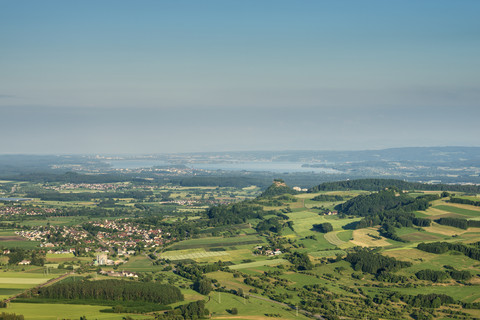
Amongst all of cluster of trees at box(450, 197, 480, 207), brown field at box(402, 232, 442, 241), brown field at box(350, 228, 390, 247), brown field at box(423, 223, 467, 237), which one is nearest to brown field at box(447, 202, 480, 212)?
cluster of trees at box(450, 197, 480, 207)

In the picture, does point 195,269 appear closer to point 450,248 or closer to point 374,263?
point 374,263

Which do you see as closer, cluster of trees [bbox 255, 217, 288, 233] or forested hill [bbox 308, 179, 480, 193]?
cluster of trees [bbox 255, 217, 288, 233]

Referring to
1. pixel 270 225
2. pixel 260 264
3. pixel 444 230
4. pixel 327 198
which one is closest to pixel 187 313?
pixel 260 264

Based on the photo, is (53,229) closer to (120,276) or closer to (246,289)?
(120,276)

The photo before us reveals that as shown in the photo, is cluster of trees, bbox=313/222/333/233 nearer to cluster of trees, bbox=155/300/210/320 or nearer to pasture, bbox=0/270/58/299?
cluster of trees, bbox=155/300/210/320

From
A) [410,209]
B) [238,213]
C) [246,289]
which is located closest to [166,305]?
[246,289]

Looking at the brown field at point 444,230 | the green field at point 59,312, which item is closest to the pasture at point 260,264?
the green field at point 59,312
